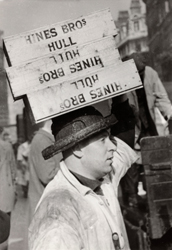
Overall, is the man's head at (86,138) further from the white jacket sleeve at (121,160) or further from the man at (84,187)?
the white jacket sleeve at (121,160)

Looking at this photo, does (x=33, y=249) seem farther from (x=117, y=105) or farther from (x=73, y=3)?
(x=73, y=3)

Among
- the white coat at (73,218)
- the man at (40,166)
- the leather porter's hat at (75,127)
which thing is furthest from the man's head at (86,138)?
the man at (40,166)

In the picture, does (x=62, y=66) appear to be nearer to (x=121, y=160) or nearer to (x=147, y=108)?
(x=121, y=160)

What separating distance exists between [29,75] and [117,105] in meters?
0.85

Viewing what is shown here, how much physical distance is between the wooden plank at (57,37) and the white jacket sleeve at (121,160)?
0.87 m

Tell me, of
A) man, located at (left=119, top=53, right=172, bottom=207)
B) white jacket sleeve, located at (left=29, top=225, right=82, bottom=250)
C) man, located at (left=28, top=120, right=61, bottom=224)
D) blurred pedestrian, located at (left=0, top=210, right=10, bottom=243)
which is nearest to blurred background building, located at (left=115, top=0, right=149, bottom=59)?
man, located at (left=119, top=53, right=172, bottom=207)

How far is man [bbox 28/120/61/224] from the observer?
392cm

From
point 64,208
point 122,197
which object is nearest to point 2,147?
point 122,197

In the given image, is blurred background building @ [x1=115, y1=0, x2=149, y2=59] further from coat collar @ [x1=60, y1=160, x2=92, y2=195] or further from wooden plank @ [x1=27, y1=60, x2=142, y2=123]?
coat collar @ [x1=60, y1=160, x2=92, y2=195]

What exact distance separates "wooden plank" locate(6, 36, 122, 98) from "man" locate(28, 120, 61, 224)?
1.94 m

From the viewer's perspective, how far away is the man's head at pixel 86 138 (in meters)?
2.10

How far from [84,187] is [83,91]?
50cm

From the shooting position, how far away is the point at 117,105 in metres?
2.71

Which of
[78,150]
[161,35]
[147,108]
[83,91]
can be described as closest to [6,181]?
[147,108]
